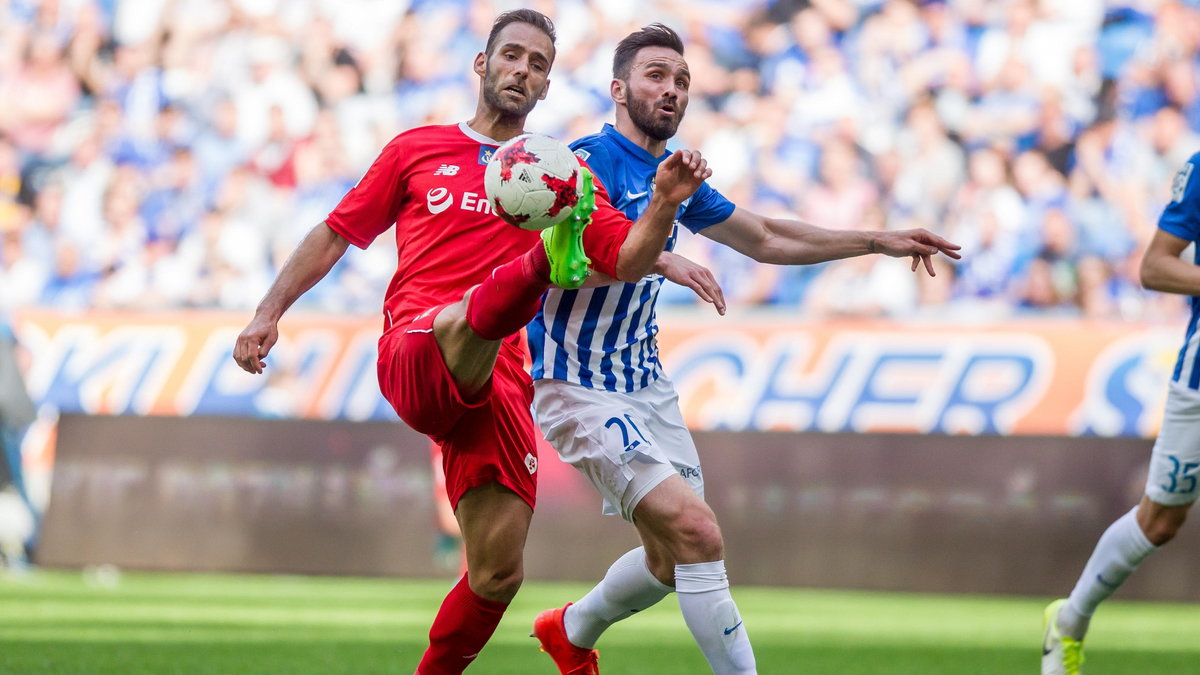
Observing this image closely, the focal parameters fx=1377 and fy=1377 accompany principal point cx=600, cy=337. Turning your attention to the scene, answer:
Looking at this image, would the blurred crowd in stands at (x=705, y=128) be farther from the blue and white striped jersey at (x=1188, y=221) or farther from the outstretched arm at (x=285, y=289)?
the outstretched arm at (x=285, y=289)

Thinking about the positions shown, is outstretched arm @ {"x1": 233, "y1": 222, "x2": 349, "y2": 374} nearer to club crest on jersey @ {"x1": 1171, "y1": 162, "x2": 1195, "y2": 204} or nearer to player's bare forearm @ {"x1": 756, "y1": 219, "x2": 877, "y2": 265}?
player's bare forearm @ {"x1": 756, "y1": 219, "x2": 877, "y2": 265}

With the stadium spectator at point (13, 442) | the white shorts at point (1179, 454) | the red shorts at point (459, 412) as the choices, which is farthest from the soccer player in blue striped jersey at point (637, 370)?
the stadium spectator at point (13, 442)

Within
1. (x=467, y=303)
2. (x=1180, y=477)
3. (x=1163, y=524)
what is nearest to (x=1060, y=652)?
(x=1163, y=524)

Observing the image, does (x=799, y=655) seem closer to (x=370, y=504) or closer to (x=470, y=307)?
(x=470, y=307)

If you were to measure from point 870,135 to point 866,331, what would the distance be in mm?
3276

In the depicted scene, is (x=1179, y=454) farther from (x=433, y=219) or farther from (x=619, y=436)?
(x=433, y=219)

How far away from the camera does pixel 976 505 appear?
9.86 meters

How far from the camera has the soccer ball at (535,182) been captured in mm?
3738

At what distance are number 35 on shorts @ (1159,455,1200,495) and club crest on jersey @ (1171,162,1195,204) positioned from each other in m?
1.00

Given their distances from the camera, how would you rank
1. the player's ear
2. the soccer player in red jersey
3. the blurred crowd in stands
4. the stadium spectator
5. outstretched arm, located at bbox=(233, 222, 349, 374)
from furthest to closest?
the blurred crowd in stands → the stadium spectator → the player's ear → outstretched arm, located at bbox=(233, 222, 349, 374) → the soccer player in red jersey

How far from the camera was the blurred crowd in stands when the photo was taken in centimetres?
1230

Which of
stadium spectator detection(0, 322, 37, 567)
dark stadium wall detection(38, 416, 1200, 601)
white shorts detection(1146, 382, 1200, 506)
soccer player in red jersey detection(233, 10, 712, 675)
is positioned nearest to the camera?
soccer player in red jersey detection(233, 10, 712, 675)

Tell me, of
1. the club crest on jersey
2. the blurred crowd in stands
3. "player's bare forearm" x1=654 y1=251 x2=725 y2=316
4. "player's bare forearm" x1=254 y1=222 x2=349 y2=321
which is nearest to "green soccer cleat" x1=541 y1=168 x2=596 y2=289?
"player's bare forearm" x1=654 y1=251 x2=725 y2=316

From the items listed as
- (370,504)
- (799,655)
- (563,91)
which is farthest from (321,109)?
(799,655)
